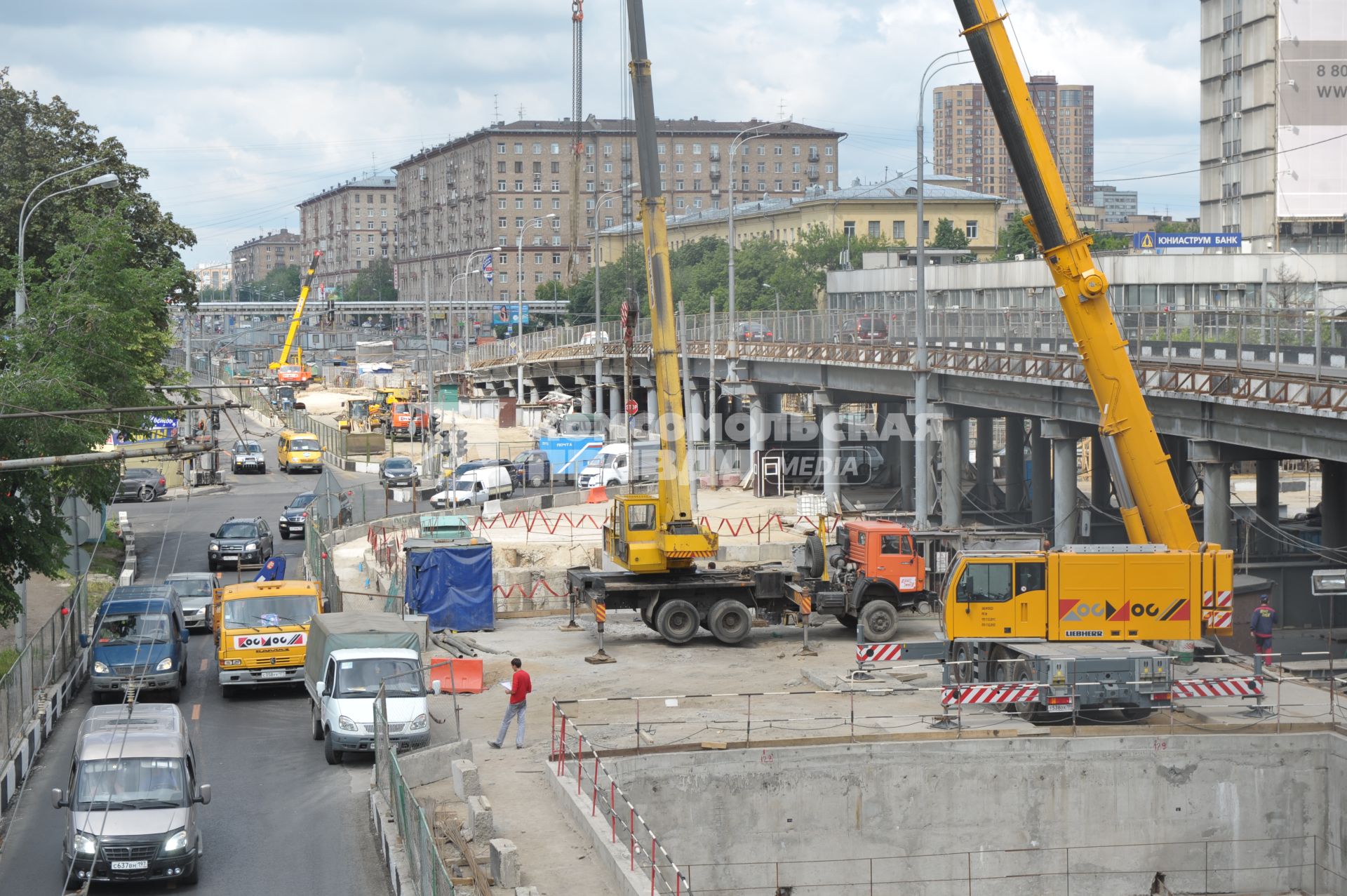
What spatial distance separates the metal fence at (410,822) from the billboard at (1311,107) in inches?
3646

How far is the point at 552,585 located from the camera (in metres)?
37.6

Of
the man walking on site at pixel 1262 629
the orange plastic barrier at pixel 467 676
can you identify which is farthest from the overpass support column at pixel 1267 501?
the orange plastic barrier at pixel 467 676

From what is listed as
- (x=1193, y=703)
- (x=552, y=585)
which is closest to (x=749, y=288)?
(x=552, y=585)

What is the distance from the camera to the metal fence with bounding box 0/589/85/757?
22.0 m

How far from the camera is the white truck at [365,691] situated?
22266 mm

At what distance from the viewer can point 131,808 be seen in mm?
17109

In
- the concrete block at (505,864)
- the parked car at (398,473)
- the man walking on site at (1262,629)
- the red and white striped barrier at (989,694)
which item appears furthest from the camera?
the parked car at (398,473)

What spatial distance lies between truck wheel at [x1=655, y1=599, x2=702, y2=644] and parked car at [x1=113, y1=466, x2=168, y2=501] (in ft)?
122

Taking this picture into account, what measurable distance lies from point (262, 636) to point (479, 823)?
11.5 meters

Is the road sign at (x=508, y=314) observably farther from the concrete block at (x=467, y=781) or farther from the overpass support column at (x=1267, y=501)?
the concrete block at (x=467, y=781)

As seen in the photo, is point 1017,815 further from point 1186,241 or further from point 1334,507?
point 1186,241

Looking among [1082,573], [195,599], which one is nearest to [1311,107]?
[1082,573]

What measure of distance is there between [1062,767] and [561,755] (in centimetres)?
818

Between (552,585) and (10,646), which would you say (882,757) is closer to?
(552,585)
